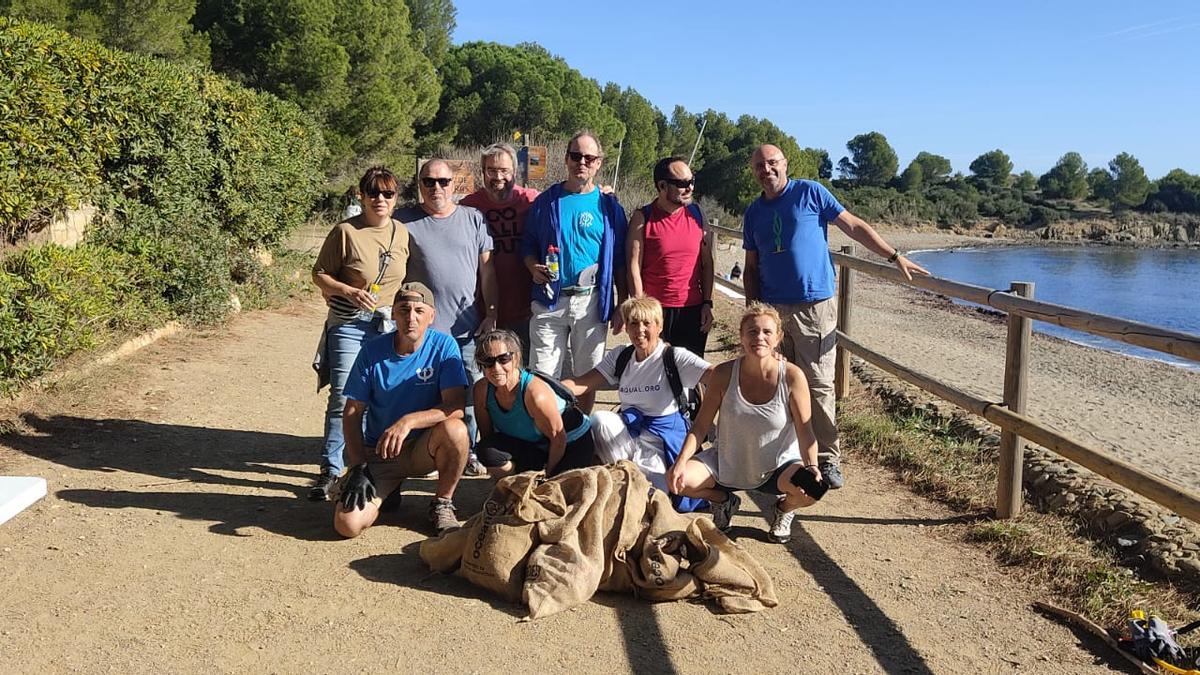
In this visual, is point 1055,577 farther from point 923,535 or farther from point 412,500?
point 412,500

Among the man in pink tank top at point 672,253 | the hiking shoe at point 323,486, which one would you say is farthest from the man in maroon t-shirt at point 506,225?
the hiking shoe at point 323,486

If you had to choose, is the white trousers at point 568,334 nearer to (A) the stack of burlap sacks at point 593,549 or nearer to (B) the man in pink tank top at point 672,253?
(B) the man in pink tank top at point 672,253

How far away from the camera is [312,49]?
69.9 ft

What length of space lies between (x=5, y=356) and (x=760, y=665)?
4.71 metres

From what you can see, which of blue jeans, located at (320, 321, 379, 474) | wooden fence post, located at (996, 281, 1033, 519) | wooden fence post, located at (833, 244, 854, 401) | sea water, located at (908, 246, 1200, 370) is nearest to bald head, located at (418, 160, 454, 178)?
blue jeans, located at (320, 321, 379, 474)

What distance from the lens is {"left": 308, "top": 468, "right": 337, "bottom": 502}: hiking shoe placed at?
4.77m

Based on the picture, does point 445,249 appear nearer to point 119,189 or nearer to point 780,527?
point 780,527

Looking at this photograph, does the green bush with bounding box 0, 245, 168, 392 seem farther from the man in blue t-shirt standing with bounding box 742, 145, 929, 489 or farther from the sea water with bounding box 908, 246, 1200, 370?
the sea water with bounding box 908, 246, 1200, 370

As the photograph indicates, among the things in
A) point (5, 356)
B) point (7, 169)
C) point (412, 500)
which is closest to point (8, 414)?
point (5, 356)

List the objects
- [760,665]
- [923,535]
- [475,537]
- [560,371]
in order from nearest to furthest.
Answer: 1. [760,665]
2. [475,537]
3. [923,535]
4. [560,371]

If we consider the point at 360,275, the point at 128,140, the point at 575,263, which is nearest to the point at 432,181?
the point at 360,275

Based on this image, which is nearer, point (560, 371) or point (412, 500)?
point (412, 500)

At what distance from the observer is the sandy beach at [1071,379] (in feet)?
29.4

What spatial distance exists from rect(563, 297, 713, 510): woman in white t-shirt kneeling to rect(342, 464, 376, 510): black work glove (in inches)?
40.2
